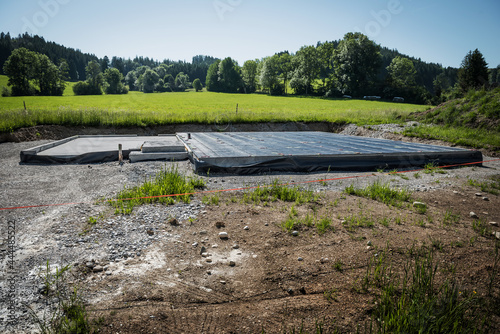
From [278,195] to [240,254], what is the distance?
2288mm

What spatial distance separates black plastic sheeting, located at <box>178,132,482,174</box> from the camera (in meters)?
7.58

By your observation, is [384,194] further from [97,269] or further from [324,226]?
[97,269]

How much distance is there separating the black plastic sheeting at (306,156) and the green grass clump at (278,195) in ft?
6.96

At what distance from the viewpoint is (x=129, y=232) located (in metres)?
3.83

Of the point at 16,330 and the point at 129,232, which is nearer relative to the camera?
the point at 16,330

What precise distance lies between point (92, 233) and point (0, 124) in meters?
12.5

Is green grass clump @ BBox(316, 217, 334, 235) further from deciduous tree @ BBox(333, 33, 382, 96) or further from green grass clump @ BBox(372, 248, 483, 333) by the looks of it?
deciduous tree @ BBox(333, 33, 382, 96)

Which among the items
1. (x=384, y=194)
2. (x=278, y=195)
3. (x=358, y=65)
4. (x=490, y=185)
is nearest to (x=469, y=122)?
(x=490, y=185)

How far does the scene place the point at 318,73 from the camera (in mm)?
61906

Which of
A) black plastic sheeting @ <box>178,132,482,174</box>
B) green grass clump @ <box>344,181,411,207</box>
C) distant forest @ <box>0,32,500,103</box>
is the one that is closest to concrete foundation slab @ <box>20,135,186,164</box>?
black plastic sheeting @ <box>178,132,482,174</box>

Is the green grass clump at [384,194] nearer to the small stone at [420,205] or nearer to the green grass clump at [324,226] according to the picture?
the small stone at [420,205]

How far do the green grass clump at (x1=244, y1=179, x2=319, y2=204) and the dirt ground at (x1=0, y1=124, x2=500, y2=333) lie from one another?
143 mm

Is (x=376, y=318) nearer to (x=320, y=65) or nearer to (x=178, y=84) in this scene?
(x=320, y=65)

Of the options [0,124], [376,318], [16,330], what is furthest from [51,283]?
[0,124]
